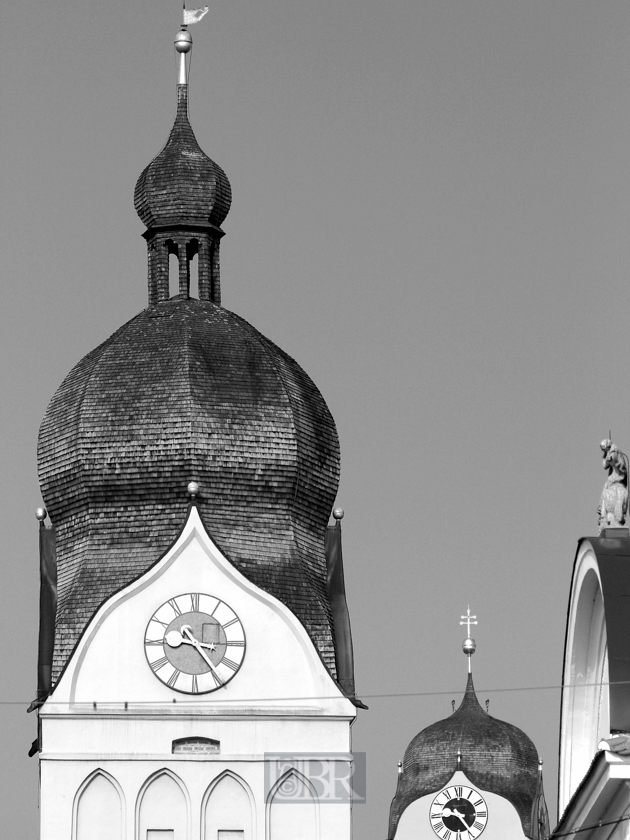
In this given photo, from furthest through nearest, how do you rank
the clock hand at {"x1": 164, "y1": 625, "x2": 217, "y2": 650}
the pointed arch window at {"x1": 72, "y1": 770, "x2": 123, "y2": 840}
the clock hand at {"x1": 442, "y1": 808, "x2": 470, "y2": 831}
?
the clock hand at {"x1": 442, "y1": 808, "x2": 470, "y2": 831} → the clock hand at {"x1": 164, "y1": 625, "x2": 217, "y2": 650} → the pointed arch window at {"x1": 72, "y1": 770, "x2": 123, "y2": 840}

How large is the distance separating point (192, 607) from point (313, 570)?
7.97ft

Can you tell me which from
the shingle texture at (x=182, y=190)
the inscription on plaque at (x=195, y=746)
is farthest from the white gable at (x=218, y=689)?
the shingle texture at (x=182, y=190)

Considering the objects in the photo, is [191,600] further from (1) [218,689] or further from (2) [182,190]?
(2) [182,190]

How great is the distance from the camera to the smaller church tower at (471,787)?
62062 millimetres

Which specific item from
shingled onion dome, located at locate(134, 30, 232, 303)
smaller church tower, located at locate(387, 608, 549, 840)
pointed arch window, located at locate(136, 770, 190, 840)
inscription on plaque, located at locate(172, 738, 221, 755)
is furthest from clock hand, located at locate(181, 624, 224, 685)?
smaller church tower, located at locate(387, 608, 549, 840)

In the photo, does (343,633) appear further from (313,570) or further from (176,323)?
(176,323)

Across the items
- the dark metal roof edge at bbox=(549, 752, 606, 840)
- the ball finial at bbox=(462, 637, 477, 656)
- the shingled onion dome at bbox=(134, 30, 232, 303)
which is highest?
the shingled onion dome at bbox=(134, 30, 232, 303)

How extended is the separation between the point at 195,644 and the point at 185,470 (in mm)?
3024

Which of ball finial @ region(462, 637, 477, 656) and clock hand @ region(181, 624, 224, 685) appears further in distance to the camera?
ball finial @ region(462, 637, 477, 656)

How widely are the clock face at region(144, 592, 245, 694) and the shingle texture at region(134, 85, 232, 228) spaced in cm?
796

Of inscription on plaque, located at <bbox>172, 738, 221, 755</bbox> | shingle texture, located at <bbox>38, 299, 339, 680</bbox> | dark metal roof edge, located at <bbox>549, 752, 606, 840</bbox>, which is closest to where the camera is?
dark metal roof edge, located at <bbox>549, 752, 606, 840</bbox>

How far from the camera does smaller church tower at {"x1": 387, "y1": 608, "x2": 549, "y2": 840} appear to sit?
204 ft

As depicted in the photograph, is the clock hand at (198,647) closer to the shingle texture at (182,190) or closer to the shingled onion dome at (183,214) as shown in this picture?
the shingled onion dome at (183,214)

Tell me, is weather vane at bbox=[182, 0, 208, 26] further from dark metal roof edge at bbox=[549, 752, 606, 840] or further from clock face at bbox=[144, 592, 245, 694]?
dark metal roof edge at bbox=[549, 752, 606, 840]
